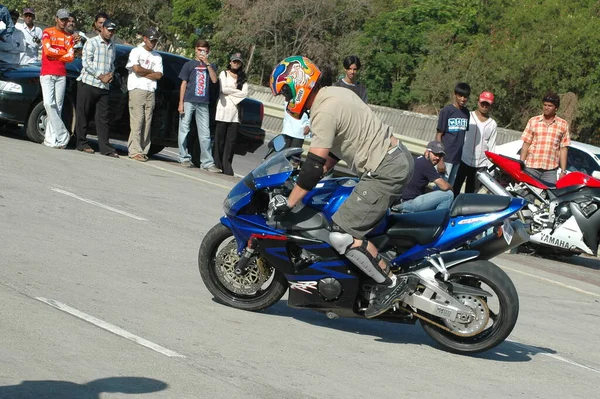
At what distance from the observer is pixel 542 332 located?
9172 mm

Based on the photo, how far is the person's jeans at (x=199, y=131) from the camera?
16734 millimetres

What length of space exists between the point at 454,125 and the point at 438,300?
22.9 ft

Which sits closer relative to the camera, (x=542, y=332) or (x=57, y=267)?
(x=57, y=267)

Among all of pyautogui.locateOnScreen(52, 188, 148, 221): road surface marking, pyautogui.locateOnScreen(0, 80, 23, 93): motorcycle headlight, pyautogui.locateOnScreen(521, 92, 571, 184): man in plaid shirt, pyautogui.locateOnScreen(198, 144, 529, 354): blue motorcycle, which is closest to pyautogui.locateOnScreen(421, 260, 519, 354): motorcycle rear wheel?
pyautogui.locateOnScreen(198, 144, 529, 354): blue motorcycle

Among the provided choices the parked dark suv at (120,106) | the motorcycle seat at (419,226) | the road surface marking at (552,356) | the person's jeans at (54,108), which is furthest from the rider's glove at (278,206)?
the parked dark suv at (120,106)

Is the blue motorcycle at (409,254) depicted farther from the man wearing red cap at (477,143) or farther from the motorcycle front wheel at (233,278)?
the man wearing red cap at (477,143)

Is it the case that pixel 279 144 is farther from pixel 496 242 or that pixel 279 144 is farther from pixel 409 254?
pixel 496 242

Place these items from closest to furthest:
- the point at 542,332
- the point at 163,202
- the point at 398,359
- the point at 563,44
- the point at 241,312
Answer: the point at 398,359 < the point at 241,312 < the point at 542,332 < the point at 163,202 < the point at 563,44

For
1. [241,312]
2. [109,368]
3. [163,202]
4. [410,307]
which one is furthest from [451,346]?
[163,202]

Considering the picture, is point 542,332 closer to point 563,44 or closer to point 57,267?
point 57,267

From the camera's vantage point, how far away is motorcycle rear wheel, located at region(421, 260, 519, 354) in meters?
7.50

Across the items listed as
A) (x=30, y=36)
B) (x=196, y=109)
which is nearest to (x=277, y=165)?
(x=196, y=109)

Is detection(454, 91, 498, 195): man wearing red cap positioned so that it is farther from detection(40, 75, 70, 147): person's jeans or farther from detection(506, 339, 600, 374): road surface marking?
detection(506, 339, 600, 374): road surface marking

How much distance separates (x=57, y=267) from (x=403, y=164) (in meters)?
3.01
